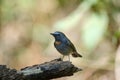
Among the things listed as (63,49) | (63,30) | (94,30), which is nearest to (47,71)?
(63,49)

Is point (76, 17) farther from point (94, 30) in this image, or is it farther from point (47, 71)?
point (47, 71)

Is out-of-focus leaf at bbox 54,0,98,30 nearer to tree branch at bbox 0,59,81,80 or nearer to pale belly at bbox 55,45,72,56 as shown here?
pale belly at bbox 55,45,72,56

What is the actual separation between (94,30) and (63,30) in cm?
48

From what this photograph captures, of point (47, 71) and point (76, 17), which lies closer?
point (47, 71)

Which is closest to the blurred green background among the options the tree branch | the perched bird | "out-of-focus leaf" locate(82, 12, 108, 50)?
"out-of-focus leaf" locate(82, 12, 108, 50)

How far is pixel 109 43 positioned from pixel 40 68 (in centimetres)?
202

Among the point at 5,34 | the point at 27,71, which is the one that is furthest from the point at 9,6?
the point at 27,71

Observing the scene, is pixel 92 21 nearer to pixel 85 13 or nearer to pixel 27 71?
pixel 85 13

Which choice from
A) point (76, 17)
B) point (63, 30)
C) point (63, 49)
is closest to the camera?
point (63, 49)

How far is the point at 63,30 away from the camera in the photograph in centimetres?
359

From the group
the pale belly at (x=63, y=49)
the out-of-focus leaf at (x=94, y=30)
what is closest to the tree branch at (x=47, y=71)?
the pale belly at (x=63, y=49)

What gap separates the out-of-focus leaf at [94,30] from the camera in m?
3.16

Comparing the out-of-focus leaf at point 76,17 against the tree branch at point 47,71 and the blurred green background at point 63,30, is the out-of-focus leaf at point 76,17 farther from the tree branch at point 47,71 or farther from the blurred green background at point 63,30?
the tree branch at point 47,71

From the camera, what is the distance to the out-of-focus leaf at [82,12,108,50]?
316cm
